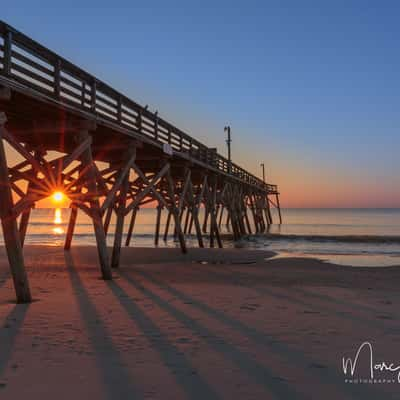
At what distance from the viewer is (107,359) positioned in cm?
374

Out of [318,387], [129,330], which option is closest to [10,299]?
[129,330]

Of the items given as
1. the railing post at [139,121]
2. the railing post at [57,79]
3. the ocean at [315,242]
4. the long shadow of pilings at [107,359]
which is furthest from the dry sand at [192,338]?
the ocean at [315,242]

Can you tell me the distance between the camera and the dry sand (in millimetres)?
3180

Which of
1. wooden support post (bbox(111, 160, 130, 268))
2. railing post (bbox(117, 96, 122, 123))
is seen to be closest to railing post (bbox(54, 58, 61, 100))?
railing post (bbox(117, 96, 122, 123))

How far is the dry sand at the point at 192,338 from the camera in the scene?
125 inches

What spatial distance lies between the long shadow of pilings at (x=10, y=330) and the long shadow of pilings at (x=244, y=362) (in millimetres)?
1962

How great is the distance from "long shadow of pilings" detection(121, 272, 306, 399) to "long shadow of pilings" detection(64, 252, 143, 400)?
62 centimetres

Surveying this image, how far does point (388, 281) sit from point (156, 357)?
7747 millimetres

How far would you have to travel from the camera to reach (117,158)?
1382cm

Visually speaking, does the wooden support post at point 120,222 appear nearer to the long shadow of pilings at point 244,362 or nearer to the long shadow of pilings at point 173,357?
the long shadow of pilings at point 173,357

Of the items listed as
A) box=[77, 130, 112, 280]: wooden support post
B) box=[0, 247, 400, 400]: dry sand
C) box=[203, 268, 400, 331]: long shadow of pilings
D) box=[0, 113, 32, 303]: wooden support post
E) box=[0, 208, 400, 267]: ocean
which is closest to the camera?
box=[0, 247, 400, 400]: dry sand

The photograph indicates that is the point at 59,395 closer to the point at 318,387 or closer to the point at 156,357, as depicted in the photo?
the point at 156,357

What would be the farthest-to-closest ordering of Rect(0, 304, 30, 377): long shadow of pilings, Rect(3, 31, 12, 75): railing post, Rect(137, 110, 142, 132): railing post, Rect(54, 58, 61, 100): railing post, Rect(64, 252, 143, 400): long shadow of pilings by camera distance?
Rect(137, 110, 142, 132): railing post → Rect(54, 58, 61, 100): railing post → Rect(3, 31, 12, 75): railing post → Rect(0, 304, 30, 377): long shadow of pilings → Rect(64, 252, 143, 400): long shadow of pilings

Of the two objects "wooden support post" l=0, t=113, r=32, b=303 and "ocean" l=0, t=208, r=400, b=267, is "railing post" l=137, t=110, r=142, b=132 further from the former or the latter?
"ocean" l=0, t=208, r=400, b=267
